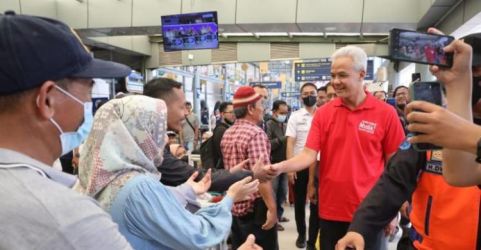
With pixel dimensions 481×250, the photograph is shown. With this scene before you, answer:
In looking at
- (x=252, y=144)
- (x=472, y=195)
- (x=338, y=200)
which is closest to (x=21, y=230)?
(x=472, y=195)

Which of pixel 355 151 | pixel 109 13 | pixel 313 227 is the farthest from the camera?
pixel 109 13

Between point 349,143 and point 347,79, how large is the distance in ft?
1.19

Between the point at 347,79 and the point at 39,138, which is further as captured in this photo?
the point at 347,79

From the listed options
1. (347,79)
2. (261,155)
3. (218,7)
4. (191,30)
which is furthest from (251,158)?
(218,7)

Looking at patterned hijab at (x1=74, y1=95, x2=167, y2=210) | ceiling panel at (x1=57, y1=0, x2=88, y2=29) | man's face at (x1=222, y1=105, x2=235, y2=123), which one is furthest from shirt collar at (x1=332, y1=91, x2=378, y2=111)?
ceiling panel at (x1=57, y1=0, x2=88, y2=29)

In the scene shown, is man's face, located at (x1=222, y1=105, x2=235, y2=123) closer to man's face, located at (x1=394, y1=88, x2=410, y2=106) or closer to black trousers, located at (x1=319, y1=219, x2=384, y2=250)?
man's face, located at (x1=394, y1=88, x2=410, y2=106)

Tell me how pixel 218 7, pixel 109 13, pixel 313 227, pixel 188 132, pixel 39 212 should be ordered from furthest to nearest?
pixel 188 132 → pixel 109 13 → pixel 218 7 → pixel 313 227 → pixel 39 212

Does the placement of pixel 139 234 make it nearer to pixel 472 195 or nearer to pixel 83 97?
pixel 83 97

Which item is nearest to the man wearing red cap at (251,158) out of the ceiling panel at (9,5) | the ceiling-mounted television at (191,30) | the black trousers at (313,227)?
the black trousers at (313,227)

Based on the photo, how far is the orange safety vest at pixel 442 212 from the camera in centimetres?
133

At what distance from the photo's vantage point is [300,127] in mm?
4480

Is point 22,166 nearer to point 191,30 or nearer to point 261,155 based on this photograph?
point 261,155

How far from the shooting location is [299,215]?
448 centimetres

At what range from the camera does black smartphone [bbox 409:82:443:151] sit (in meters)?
0.98
